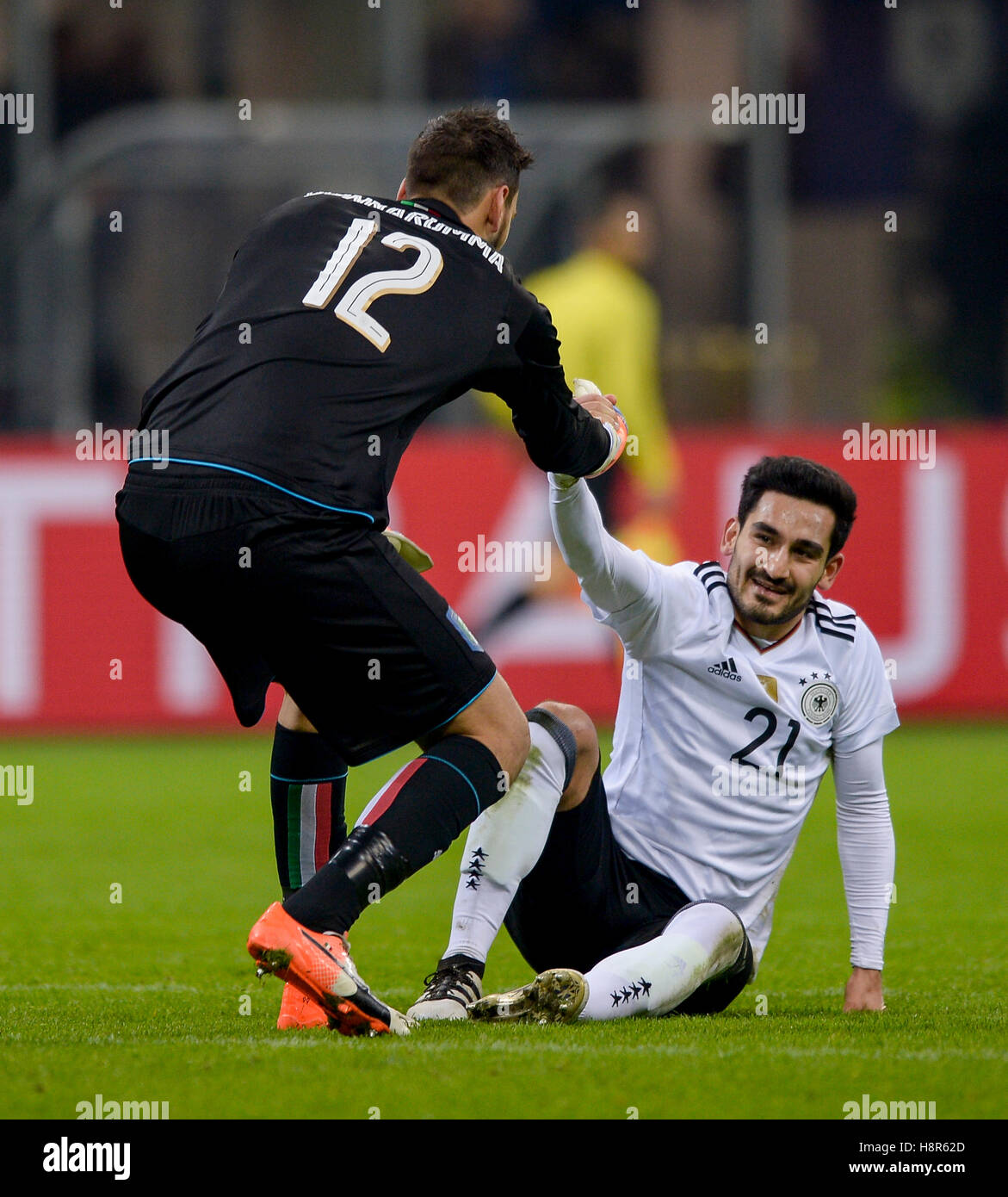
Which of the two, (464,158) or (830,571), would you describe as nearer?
(464,158)

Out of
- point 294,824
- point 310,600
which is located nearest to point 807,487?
point 310,600

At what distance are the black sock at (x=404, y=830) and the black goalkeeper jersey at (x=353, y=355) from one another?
1.64 ft

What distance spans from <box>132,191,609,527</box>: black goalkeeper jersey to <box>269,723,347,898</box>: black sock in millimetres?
784

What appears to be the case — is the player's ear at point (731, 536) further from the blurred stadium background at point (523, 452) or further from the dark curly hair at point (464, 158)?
the blurred stadium background at point (523, 452)

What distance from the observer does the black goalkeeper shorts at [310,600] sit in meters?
3.61

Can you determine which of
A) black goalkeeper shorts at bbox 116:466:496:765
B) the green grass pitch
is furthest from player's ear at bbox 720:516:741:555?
the green grass pitch

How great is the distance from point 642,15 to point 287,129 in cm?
307

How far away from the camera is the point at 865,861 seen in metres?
4.31

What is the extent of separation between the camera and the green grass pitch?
3.23 m

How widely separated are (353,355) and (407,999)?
159 centimetres

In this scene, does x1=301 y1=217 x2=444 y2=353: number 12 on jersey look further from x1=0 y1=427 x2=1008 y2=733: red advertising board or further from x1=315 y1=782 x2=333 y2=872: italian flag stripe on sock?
x1=0 y1=427 x2=1008 y2=733: red advertising board

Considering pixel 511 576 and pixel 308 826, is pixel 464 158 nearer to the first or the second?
pixel 308 826

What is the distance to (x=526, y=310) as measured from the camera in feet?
12.8

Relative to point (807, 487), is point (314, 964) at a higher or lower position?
lower
